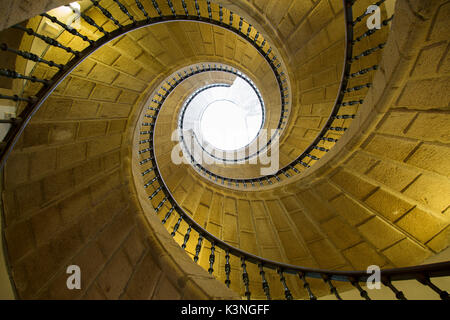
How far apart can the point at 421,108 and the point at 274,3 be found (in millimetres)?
2752

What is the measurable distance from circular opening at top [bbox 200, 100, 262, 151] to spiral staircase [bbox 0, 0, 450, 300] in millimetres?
6418

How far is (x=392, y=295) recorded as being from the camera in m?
2.87

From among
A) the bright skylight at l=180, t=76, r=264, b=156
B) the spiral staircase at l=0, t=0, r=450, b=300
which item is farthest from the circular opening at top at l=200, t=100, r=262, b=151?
the spiral staircase at l=0, t=0, r=450, b=300

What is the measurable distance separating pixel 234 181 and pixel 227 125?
360 inches

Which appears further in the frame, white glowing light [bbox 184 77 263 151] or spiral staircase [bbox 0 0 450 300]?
white glowing light [bbox 184 77 263 151]

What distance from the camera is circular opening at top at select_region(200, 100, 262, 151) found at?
11640 mm

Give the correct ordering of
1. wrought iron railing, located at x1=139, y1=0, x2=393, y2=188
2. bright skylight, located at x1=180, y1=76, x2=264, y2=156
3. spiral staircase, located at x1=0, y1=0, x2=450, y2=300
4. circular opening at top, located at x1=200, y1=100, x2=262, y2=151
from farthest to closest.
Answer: circular opening at top, located at x1=200, y1=100, x2=262, y2=151 → bright skylight, located at x1=180, y1=76, x2=264, y2=156 → wrought iron railing, located at x1=139, y1=0, x2=393, y2=188 → spiral staircase, located at x1=0, y1=0, x2=450, y2=300

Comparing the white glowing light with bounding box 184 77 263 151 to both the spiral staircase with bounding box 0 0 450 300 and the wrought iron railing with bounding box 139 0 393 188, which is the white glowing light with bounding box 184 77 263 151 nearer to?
the wrought iron railing with bounding box 139 0 393 188

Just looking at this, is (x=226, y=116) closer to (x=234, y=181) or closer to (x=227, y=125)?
(x=227, y=125)

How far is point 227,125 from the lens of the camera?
14031 mm

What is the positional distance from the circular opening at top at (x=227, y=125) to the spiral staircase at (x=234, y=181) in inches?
253

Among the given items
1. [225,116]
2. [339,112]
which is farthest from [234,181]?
[225,116]
